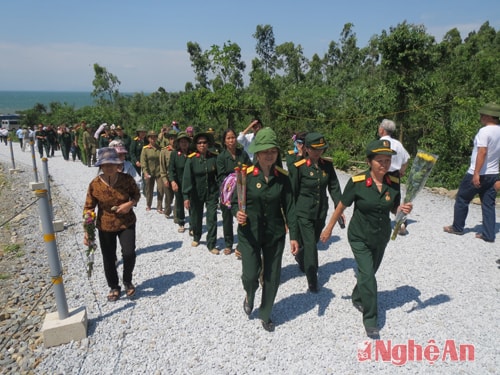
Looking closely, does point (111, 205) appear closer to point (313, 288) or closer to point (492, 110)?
point (313, 288)

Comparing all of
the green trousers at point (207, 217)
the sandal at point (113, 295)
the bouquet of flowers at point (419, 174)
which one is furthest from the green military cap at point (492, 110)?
the sandal at point (113, 295)

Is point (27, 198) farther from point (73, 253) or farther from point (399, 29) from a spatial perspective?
point (399, 29)

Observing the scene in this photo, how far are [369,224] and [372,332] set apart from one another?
1.15m

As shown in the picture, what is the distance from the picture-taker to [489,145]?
5.73m

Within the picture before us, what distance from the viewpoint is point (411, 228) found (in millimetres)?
6949

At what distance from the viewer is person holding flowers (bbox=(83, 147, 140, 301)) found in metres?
4.07

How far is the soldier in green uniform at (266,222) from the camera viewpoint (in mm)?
3672

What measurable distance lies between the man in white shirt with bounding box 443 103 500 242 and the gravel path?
0.98ft

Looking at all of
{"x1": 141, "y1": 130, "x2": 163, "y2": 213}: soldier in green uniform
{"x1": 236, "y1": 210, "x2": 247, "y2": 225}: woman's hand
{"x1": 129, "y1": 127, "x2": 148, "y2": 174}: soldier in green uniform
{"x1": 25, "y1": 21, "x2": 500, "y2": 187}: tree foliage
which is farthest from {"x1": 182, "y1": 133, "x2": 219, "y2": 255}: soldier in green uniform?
{"x1": 25, "y1": 21, "x2": 500, "y2": 187}: tree foliage

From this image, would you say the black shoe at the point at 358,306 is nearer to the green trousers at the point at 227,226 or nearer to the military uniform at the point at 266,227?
the military uniform at the point at 266,227

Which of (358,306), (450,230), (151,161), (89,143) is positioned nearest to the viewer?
(358,306)

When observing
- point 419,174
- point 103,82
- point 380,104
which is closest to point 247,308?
point 419,174

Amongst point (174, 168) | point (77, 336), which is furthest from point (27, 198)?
point (77, 336)

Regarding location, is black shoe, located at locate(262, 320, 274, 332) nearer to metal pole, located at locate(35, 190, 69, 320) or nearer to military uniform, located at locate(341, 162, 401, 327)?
military uniform, located at locate(341, 162, 401, 327)
